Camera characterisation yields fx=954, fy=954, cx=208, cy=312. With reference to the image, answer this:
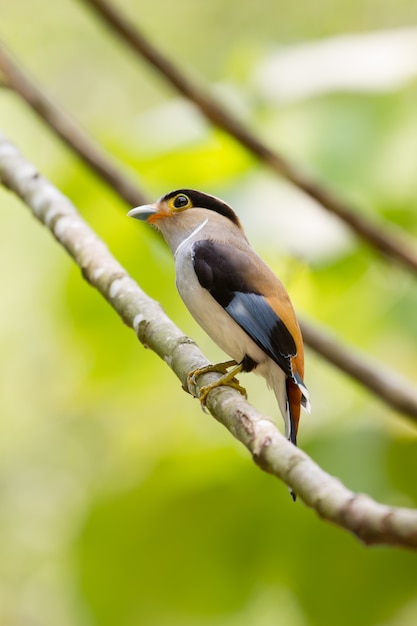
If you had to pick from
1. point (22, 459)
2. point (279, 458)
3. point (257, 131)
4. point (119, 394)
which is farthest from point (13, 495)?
point (279, 458)

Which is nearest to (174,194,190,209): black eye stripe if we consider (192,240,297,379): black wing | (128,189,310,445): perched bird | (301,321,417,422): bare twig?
(128,189,310,445): perched bird

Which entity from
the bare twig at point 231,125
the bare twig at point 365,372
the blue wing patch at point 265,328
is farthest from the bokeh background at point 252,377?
the blue wing patch at point 265,328

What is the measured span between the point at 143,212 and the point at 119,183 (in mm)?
325

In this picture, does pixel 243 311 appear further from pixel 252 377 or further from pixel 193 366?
pixel 252 377

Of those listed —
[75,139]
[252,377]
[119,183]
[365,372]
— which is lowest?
[252,377]

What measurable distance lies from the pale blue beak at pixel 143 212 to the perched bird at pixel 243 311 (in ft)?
0.46

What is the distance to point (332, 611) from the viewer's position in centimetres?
250

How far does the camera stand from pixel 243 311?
206 centimetres

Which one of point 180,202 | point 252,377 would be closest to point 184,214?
point 180,202

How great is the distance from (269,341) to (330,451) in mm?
731

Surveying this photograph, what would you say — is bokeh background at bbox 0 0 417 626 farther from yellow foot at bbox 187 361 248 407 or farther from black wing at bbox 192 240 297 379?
yellow foot at bbox 187 361 248 407

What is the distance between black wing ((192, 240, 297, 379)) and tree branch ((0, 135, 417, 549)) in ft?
0.63

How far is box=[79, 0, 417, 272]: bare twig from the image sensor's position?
101 inches

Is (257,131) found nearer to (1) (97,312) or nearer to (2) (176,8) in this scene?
(1) (97,312)
